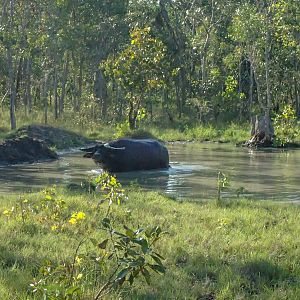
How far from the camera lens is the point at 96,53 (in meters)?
43.1

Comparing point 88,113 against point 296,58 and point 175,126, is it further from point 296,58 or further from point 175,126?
point 296,58

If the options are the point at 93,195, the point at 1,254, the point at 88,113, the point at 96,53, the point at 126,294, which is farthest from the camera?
the point at 96,53

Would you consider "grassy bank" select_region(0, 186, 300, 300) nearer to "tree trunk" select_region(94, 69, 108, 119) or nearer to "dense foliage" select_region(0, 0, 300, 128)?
"dense foliage" select_region(0, 0, 300, 128)

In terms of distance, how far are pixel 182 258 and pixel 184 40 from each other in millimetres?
34912

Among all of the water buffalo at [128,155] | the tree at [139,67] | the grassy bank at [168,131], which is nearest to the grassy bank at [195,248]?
the water buffalo at [128,155]

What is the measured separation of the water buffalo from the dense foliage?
37.3ft

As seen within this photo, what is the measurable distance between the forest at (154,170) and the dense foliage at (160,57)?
0.12 meters

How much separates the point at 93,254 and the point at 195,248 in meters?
1.16

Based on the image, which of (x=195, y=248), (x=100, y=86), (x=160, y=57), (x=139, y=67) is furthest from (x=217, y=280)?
(x=100, y=86)

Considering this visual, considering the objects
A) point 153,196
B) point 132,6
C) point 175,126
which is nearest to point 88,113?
point 175,126

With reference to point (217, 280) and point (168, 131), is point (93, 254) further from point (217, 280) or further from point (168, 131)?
point (168, 131)

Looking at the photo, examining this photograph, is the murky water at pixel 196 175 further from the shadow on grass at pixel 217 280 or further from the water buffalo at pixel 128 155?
the shadow on grass at pixel 217 280

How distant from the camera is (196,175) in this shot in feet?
50.1

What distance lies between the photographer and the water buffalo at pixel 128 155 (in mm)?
15491
